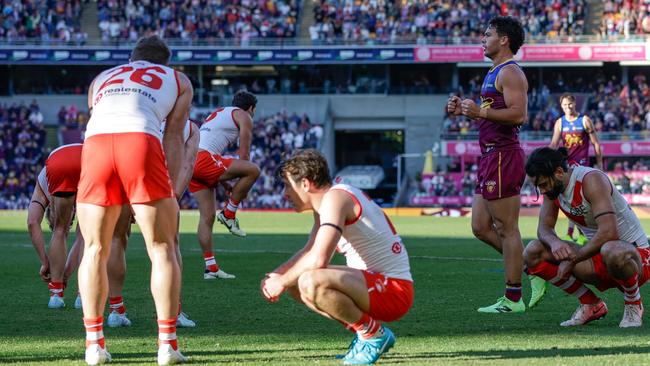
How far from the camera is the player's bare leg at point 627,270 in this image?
8156mm

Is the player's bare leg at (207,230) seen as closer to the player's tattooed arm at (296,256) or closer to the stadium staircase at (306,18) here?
the player's tattooed arm at (296,256)

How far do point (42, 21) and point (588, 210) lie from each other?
144 feet

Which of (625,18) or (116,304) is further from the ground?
(625,18)

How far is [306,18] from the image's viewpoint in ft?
163

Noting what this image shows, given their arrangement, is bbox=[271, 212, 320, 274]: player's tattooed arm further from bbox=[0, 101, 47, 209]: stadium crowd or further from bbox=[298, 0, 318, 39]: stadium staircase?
bbox=[298, 0, 318, 39]: stadium staircase

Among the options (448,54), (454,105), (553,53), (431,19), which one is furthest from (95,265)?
(431,19)

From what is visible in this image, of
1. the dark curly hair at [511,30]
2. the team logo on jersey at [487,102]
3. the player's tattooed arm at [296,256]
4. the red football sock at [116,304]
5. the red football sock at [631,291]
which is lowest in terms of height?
the red football sock at [116,304]

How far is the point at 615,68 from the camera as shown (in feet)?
156

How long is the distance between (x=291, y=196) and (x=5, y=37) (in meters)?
44.3

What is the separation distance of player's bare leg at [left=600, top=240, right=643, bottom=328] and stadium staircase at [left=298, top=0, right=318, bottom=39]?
40965mm

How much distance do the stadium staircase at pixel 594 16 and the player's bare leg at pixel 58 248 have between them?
4023cm

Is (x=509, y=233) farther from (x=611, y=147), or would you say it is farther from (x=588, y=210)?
(x=611, y=147)

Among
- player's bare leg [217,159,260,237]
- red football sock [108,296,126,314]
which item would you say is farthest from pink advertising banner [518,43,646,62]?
red football sock [108,296,126,314]

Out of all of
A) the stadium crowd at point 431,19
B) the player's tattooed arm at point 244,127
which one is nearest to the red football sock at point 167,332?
the player's tattooed arm at point 244,127
